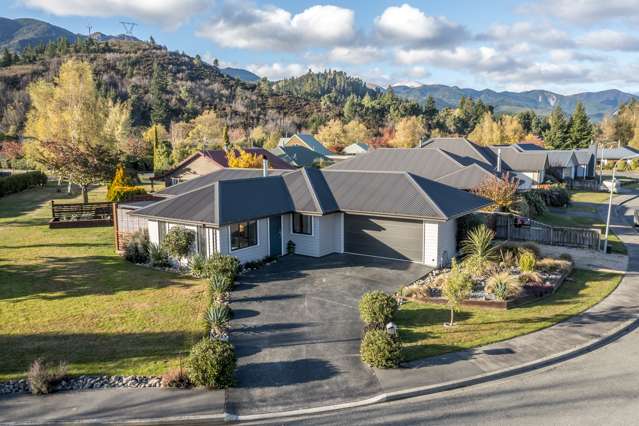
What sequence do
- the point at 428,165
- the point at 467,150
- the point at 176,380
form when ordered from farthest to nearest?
the point at 467,150 → the point at 428,165 → the point at 176,380

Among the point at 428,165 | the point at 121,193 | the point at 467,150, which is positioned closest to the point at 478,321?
the point at 428,165

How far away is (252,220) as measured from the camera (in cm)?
2106

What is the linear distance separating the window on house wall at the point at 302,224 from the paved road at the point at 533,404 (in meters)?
13.6

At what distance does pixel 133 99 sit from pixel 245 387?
106m

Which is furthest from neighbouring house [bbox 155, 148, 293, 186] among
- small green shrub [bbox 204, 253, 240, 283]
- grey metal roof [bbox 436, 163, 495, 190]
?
small green shrub [bbox 204, 253, 240, 283]

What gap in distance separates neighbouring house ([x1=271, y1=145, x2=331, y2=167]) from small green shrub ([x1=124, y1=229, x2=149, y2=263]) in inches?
1542

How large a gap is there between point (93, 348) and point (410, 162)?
3133 centimetres

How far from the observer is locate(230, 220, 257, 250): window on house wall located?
20641 millimetres

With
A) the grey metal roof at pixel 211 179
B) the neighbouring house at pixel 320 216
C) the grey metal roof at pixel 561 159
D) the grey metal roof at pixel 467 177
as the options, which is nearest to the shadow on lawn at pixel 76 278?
the neighbouring house at pixel 320 216

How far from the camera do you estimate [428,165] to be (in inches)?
1507

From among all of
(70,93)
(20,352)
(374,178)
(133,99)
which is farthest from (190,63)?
(20,352)

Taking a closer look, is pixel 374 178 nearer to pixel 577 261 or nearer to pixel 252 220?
pixel 252 220

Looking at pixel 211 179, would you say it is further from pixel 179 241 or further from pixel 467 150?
pixel 467 150

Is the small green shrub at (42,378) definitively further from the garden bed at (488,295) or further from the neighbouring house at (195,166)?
the neighbouring house at (195,166)
